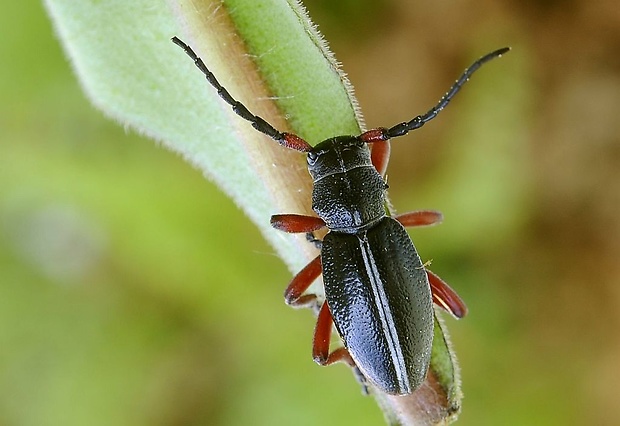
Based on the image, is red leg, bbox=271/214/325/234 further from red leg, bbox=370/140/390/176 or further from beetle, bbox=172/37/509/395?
red leg, bbox=370/140/390/176

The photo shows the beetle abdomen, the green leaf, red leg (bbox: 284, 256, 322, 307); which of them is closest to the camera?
the green leaf

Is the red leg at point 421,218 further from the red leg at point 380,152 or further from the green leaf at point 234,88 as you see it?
the green leaf at point 234,88

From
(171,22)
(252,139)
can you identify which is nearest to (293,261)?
(252,139)

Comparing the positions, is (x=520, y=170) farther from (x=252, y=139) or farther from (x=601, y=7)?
(x=252, y=139)

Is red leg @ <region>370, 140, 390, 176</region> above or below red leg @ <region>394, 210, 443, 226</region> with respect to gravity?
above

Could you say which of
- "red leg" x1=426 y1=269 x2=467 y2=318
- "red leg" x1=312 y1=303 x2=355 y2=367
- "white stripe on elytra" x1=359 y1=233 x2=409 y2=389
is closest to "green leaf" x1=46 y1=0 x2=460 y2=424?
"white stripe on elytra" x1=359 y1=233 x2=409 y2=389

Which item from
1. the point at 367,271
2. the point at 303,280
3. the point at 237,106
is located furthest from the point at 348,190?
the point at 237,106
